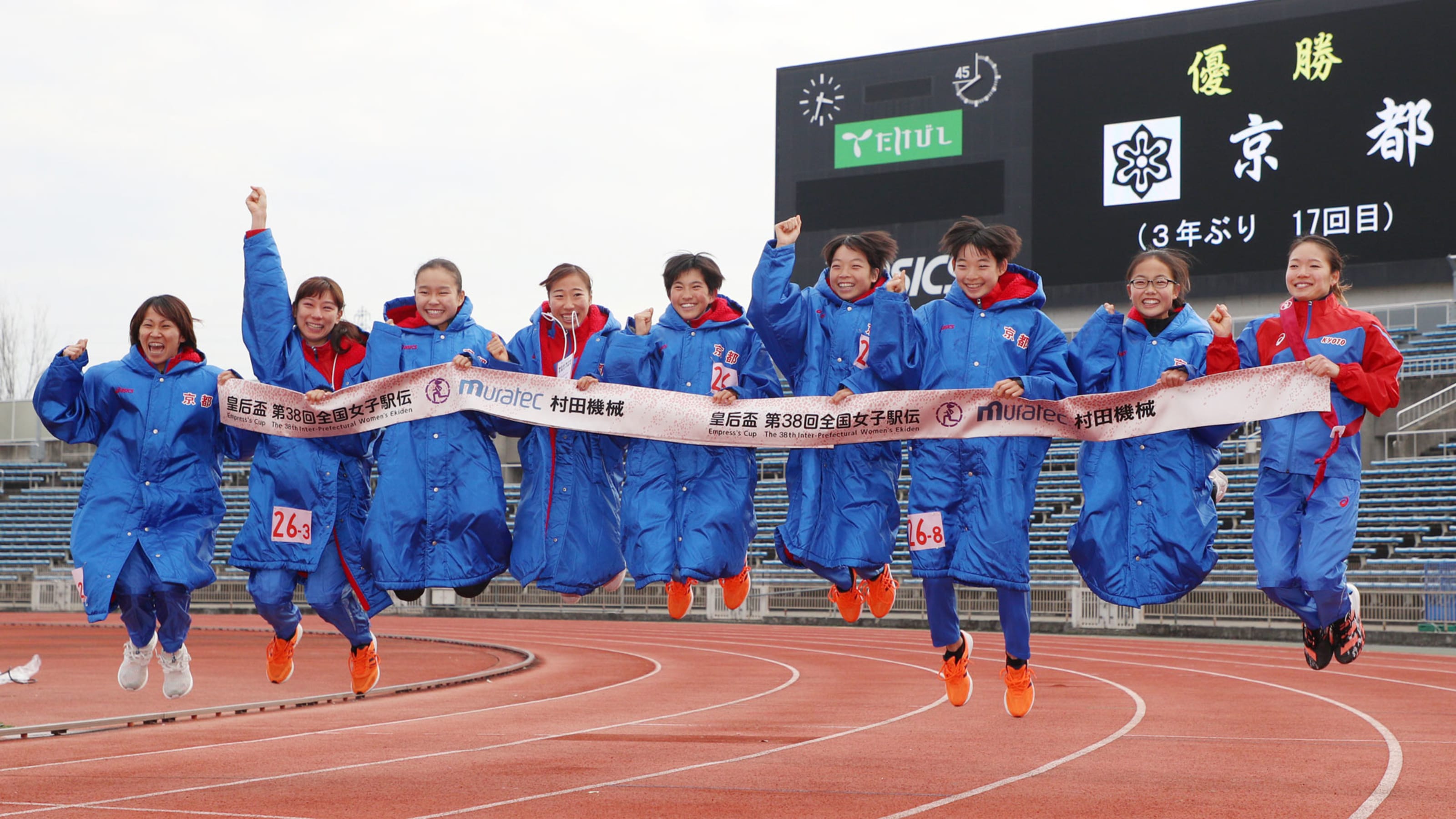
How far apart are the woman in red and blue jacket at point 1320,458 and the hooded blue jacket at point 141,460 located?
185 inches

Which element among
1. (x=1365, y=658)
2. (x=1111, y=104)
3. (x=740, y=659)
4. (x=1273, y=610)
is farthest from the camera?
(x=1111, y=104)

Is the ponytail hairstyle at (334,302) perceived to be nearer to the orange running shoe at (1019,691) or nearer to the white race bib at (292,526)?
the white race bib at (292,526)

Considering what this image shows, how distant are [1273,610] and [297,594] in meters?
18.3

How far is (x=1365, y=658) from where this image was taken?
55.0 feet

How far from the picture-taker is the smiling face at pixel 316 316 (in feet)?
21.3

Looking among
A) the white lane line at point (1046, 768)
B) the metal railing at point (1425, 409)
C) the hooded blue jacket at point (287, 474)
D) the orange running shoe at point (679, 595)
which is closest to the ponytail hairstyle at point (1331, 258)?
the orange running shoe at point (679, 595)

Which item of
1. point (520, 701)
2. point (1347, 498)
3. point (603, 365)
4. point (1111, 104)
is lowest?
point (520, 701)

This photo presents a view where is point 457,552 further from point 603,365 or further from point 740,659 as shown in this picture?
point 740,659

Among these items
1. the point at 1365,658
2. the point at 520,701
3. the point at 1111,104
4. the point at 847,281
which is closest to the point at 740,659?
the point at 520,701

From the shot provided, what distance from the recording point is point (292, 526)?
629cm

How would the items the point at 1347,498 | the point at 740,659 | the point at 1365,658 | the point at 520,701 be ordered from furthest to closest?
the point at 740,659, the point at 1365,658, the point at 520,701, the point at 1347,498

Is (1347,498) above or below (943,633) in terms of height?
above

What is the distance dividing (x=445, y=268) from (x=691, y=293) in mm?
1171

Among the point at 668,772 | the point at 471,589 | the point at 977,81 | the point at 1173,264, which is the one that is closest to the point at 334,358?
the point at 471,589
